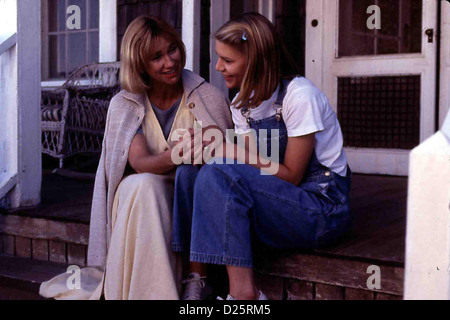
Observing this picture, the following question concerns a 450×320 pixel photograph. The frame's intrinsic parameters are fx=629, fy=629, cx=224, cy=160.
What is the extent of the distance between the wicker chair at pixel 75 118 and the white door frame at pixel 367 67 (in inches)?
70.1

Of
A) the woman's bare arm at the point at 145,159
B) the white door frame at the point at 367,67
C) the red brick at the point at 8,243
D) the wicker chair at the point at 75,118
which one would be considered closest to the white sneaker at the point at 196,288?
the woman's bare arm at the point at 145,159

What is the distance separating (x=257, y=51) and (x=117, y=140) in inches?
30.3

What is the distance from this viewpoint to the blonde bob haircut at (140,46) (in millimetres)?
2672

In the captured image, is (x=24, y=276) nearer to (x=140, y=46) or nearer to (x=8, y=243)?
(x=8, y=243)

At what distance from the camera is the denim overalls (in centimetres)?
217

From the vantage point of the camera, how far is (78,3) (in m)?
6.62

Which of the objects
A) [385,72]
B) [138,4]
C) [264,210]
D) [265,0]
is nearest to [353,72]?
[385,72]

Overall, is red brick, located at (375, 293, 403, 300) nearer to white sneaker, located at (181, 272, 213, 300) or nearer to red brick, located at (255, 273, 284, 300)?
red brick, located at (255, 273, 284, 300)

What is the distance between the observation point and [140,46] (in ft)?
8.79

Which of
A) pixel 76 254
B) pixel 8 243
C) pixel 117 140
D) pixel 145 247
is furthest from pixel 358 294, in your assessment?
pixel 8 243

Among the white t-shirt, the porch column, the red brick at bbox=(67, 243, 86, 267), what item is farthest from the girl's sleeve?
the porch column

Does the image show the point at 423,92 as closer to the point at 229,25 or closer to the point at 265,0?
the point at 265,0

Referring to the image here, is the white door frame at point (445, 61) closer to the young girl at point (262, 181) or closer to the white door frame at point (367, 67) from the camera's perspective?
the white door frame at point (367, 67)

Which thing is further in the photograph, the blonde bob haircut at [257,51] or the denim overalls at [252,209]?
the blonde bob haircut at [257,51]
